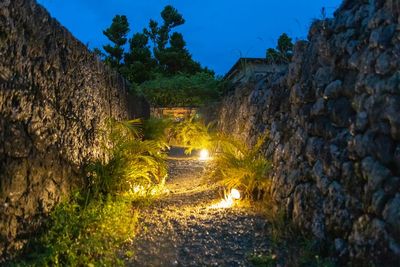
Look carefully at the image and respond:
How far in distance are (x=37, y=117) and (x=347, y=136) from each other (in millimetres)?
2723

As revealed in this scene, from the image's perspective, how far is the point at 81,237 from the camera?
11.5 feet

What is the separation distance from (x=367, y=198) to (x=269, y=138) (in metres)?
2.74

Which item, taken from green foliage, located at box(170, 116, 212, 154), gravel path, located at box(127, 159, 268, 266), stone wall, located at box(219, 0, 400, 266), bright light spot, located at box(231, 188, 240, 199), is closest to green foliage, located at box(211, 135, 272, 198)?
bright light spot, located at box(231, 188, 240, 199)

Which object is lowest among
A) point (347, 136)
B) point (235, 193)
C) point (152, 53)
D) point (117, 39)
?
point (235, 193)

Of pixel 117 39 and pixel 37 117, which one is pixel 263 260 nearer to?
pixel 37 117

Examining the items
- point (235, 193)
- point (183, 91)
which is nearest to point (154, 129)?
point (235, 193)

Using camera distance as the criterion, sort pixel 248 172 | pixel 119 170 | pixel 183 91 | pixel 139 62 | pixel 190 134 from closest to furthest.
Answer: pixel 119 170, pixel 248 172, pixel 190 134, pixel 183 91, pixel 139 62

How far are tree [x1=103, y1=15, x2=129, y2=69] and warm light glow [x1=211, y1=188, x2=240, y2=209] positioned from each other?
18831 mm

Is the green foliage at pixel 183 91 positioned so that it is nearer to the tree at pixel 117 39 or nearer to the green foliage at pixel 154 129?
the tree at pixel 117 39

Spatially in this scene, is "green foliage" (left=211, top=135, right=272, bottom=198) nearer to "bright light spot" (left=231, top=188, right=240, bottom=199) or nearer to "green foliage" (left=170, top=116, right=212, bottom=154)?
"bright light spot" (left=231, top=188, right=240, bottom=199)

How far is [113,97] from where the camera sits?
6.89m

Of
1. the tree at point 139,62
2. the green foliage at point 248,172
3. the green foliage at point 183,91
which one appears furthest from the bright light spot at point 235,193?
the tree at point 139,62

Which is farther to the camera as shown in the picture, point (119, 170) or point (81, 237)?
point (119, 170)

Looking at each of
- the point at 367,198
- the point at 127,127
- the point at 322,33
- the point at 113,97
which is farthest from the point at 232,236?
the point at 113,97
